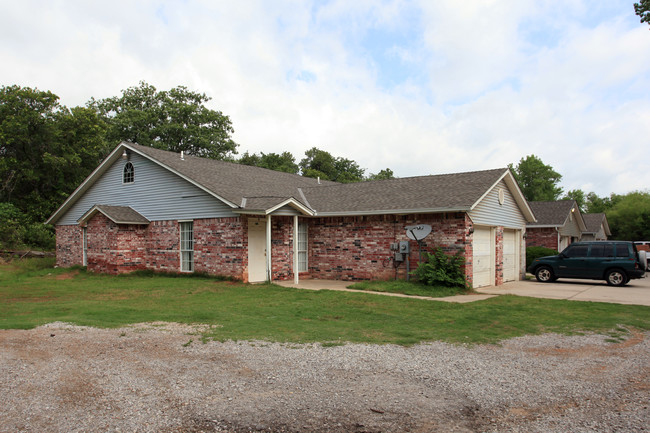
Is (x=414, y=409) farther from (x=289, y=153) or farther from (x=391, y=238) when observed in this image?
(x=289, y=153)

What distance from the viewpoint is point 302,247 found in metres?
17.3

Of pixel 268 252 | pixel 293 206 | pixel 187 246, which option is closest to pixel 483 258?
pixel 293 206

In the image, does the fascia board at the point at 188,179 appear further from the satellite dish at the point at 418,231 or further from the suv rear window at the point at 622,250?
the suv rear window at the point at 622,250

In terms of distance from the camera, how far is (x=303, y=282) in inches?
628

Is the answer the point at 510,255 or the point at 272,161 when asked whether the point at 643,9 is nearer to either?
the point at 510,255

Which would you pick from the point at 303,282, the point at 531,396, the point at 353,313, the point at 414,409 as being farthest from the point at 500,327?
the point at 303,282

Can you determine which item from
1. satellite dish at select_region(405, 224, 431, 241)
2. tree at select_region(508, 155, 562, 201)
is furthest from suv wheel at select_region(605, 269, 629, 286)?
tree at select_region(508, 155, 562, 201)

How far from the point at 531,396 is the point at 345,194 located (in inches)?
541

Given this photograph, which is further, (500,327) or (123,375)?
(500,327)

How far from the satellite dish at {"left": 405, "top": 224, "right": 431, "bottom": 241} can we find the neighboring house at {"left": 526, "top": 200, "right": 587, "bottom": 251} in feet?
50.1

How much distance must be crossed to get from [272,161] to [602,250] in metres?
39.6

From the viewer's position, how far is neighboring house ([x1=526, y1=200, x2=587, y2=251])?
27.4 meters

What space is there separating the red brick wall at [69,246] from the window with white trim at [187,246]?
265 inches

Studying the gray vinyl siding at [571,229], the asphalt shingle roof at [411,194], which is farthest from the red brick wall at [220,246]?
the gray vinyl siding at [571,229]
